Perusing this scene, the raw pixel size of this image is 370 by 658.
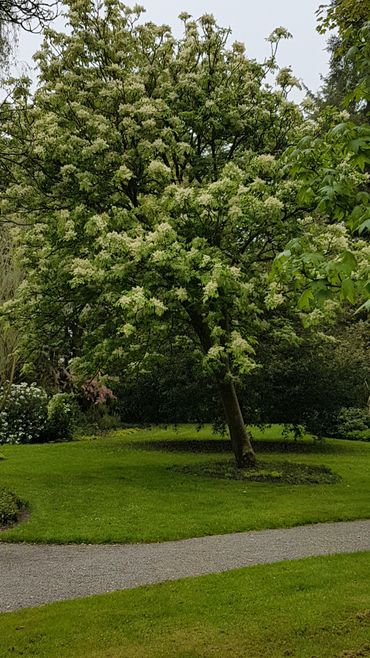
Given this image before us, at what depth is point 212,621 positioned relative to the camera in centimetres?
632

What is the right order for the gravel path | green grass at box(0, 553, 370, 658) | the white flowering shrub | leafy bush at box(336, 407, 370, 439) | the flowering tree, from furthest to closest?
leafy bush at box(336, 407, 370, 439)
the white flowering shrub
the flowering tree
the gravel path
green grass at box(0, 553, 370, 658)

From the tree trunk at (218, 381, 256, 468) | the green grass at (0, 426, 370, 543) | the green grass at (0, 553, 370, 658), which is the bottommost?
the green grass at (0, 553, 370, 658)

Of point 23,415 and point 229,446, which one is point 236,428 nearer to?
point 229,446

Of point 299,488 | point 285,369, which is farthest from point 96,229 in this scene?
point 285,369

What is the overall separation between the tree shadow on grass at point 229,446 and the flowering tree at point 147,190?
22.1ft

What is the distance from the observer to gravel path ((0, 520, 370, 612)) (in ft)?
25.5

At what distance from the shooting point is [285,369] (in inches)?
824

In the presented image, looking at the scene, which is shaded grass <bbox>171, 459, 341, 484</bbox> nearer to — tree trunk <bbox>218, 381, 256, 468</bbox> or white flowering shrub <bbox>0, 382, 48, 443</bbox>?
tree trunk <bbox>218, 381, 256, 468</bbox>

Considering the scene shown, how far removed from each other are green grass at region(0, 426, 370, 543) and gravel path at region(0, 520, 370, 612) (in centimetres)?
49

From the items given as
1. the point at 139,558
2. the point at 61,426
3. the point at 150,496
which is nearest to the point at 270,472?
the point at 150,496

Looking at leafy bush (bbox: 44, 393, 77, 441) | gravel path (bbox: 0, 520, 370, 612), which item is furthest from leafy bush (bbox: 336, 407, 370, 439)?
gravel path (bbox: 0, 520, 370, 612)

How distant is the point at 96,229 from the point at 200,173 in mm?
4217

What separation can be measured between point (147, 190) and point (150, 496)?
7.09 m

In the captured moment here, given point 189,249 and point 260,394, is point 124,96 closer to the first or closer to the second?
point 189,249
